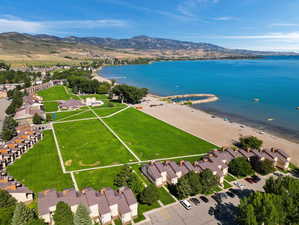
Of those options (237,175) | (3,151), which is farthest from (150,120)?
(3,151)

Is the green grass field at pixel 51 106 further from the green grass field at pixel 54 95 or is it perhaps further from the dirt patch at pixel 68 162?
the dirt patch at pixel 68 162

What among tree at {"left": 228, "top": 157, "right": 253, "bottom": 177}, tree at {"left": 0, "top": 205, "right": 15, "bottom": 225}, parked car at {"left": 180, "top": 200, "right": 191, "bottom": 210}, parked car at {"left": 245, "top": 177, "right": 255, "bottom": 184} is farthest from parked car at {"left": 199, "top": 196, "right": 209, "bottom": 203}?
tree at {"left": 0, "top": 205, "right": 15, "bottom": 225}

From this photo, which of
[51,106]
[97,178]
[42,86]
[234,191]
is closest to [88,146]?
[97,178]

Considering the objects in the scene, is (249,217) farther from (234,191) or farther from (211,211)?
(234,191)

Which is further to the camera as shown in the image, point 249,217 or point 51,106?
point 51,106

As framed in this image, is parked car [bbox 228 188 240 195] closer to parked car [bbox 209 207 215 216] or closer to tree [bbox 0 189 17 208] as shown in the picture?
parked car [bbox 209 207 215 216]

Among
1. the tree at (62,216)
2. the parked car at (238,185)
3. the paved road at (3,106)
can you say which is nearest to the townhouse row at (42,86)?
the paved road at (3,106)
